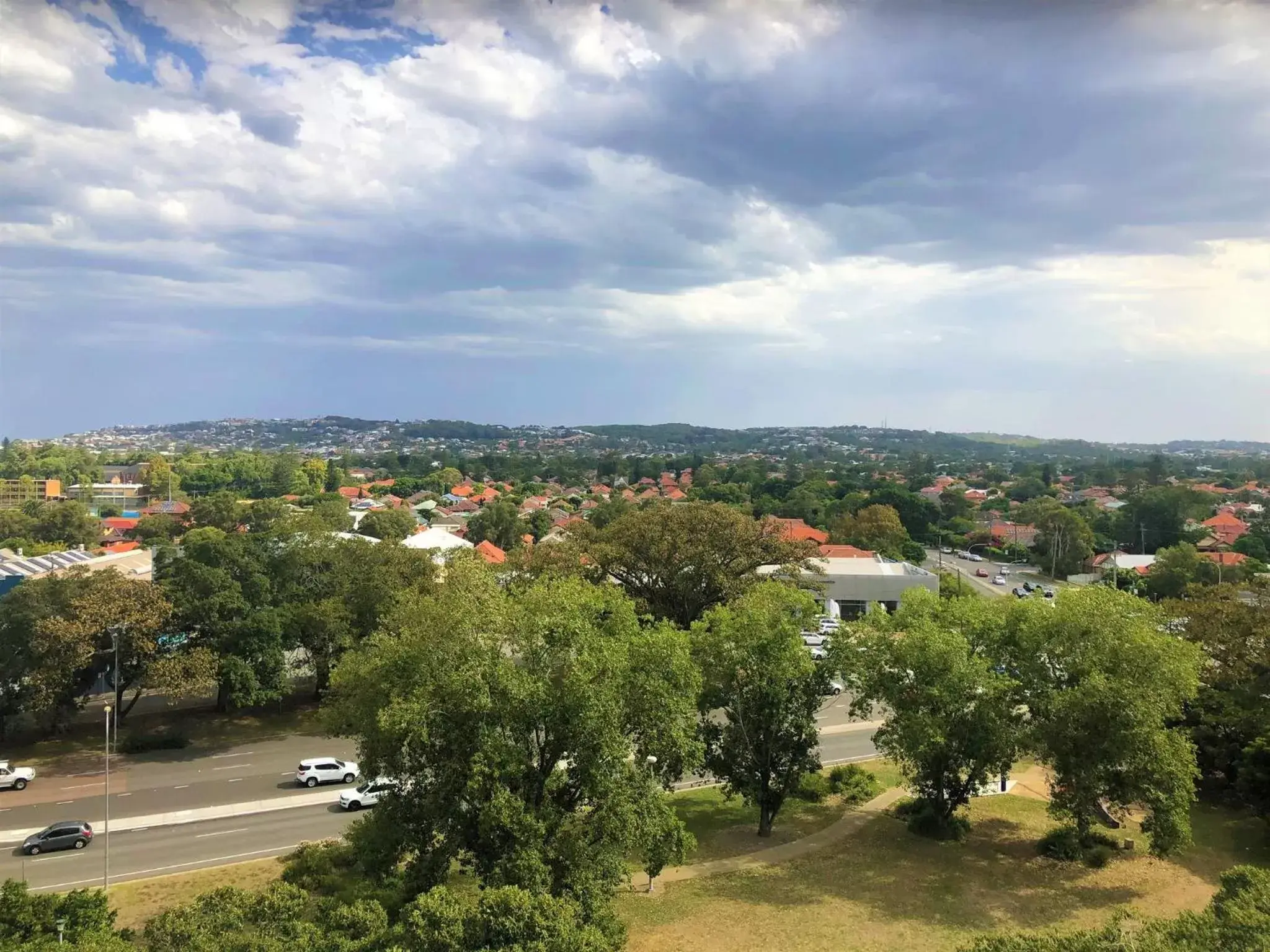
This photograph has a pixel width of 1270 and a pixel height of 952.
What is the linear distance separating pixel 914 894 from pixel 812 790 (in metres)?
6.60

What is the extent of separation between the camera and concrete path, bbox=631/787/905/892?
19.9 metres

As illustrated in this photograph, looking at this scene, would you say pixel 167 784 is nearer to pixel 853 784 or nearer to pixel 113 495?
pixel 853 784

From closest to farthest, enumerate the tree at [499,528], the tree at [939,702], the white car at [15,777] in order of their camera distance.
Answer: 1. the tree at [939,702]
2. the white car at [15,777]
3. the tree at [499,528]

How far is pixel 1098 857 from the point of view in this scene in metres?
20.3

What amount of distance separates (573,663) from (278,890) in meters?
6.39

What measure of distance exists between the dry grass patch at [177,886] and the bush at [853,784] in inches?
643

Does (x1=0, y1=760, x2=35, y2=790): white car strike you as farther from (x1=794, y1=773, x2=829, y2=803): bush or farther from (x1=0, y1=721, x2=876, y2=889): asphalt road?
(x1=794, y1=773, x2=829, y2=803): bush

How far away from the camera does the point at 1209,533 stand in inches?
3265

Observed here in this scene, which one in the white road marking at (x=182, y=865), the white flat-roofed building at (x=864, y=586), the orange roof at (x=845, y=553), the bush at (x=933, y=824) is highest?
the orange roof at (x=845, y=553)

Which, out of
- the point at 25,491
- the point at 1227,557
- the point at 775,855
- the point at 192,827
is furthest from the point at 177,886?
the point at 25,491

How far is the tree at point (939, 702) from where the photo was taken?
2025cm

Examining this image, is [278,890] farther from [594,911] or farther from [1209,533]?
[1209,533]

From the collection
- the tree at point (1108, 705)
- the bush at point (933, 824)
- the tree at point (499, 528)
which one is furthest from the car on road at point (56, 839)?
the tree at point (499, 528)

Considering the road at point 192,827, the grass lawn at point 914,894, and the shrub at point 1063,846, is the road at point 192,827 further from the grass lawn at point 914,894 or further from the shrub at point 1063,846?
the shrub at point 1063,846
